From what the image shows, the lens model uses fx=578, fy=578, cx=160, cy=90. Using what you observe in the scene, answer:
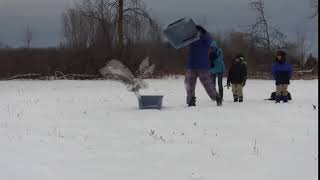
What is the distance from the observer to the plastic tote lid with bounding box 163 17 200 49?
41.5ft

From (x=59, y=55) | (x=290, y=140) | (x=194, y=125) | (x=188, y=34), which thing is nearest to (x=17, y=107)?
(x=188, y=34)

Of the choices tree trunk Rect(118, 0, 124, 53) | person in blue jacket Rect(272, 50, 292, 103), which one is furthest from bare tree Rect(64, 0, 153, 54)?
person in blue jacket Rect(272, 50, 292, 103)

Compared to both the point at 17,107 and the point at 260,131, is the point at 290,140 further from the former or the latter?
the point at 17,107

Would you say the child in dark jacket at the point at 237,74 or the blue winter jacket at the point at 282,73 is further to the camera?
the child in dark jacket at the point at 237,74

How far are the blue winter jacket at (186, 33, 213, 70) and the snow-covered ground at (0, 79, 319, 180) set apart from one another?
1.22 m

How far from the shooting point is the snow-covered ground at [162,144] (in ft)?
21.1

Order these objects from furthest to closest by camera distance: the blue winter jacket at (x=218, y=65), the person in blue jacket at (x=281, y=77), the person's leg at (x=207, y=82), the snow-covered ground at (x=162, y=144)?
the blue winter jacket at (x=218, y=65) → the person in blue jacket at (x=281, y=77) → the person's leg at (x=207, y=82) → the snow-covered ground at (x=162, y=144)

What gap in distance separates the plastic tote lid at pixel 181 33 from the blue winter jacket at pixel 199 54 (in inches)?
9.7

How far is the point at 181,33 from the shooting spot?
12.8 metres

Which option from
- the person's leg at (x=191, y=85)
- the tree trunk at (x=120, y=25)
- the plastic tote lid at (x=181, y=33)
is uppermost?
the tree trunk at (x=120, y=25)

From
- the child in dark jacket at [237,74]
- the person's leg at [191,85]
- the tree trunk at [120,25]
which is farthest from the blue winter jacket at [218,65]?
the tree trunk at [120,25]

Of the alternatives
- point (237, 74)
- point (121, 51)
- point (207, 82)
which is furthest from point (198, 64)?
point (121, 51)

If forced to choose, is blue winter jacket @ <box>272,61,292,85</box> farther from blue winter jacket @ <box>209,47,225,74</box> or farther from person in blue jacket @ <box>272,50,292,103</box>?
blue winter jacket @ <box>209,47,225,74</box>

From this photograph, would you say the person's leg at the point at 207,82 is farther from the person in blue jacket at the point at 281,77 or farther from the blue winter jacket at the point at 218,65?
the person in blue jacket at the point at 281,77
